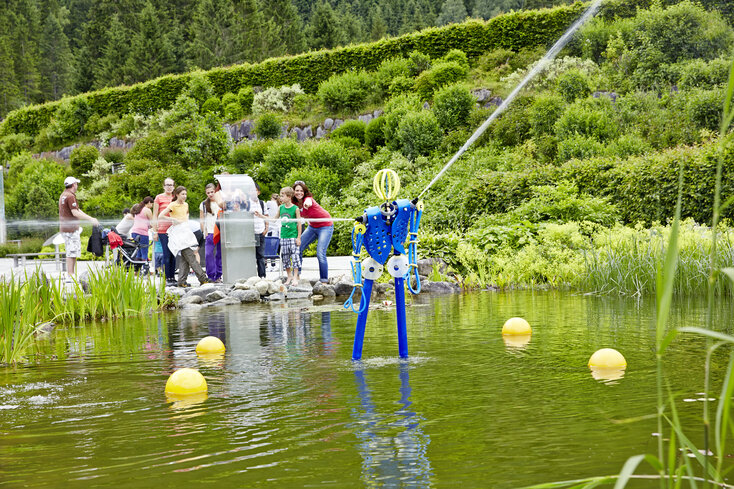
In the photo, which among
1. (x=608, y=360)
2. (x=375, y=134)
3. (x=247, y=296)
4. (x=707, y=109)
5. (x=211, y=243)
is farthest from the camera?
(x=375, y=134)

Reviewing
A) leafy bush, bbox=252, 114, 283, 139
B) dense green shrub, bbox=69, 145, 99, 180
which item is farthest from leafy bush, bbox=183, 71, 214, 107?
leafy bush, bbox=252, 114, 283, 139

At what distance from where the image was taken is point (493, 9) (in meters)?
56.3

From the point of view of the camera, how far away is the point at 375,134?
85.5 feet

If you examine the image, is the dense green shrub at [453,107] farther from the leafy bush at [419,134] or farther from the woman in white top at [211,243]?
the woman in white top at [211,243]

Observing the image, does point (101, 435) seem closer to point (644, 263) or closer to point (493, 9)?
point (644, 263)

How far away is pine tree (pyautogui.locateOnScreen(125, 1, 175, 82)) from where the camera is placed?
52.4 m

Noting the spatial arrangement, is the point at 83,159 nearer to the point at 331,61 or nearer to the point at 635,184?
the point at 331,61

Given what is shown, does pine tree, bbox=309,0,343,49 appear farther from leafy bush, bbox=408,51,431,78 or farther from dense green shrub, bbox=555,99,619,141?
dense green shrub, bbox=555,99,619,141

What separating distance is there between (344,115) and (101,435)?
83.8 feet

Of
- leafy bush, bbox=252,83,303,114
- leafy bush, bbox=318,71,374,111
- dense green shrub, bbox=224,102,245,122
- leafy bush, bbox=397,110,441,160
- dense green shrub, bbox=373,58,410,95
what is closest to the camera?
leafy bush, bbox=397,110,441,160

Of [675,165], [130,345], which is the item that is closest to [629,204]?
[675,165]

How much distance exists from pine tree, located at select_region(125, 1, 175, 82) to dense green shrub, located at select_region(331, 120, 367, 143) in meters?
30.1

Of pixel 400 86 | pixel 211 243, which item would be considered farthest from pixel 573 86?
pixel 211 243

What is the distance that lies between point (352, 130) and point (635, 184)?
13.7m
